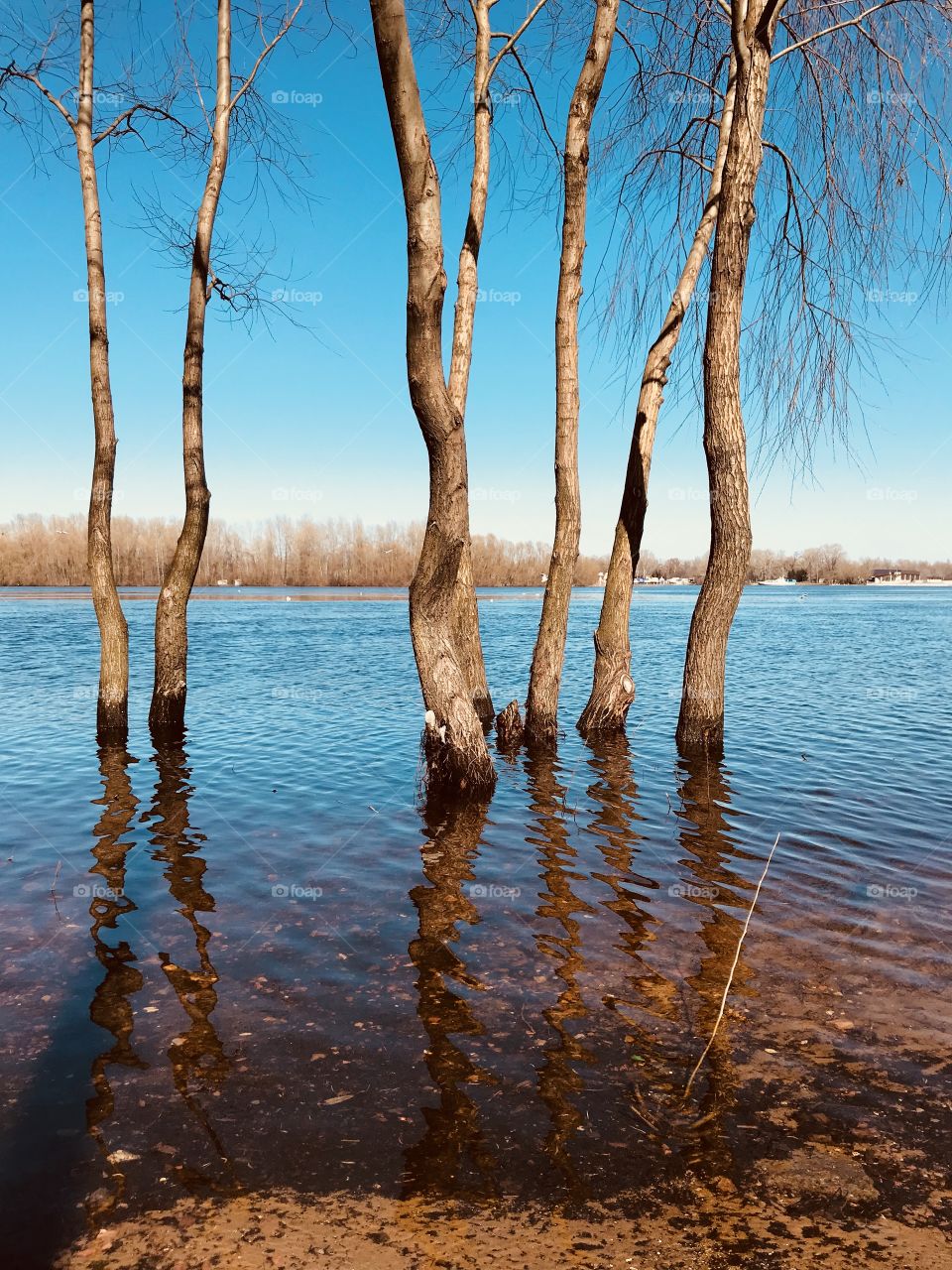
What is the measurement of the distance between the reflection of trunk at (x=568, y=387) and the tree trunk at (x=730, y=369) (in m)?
1.70

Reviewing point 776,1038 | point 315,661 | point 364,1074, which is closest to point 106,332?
point 364,1074

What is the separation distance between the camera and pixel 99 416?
1104 centimetres

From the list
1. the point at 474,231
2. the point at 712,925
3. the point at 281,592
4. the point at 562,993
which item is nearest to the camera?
the point at 562,993

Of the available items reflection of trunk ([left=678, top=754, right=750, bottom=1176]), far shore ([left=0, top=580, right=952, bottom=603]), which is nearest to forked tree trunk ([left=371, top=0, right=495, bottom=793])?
reflection of trunk ([left=678, top=754, right=750, bottom=1176])

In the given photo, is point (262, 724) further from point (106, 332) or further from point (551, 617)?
point (106, 332)

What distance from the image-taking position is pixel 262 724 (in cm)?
1354

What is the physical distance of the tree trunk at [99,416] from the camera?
10.9 m

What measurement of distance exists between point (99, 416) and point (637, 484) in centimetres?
736

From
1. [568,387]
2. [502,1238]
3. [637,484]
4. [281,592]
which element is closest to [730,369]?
[568,387]

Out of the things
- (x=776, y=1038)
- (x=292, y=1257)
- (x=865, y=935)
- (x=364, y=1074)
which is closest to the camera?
(x=292, y=1257)

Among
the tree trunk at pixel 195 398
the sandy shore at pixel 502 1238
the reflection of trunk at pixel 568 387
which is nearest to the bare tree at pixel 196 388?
the tree trunk at pixel 195 398

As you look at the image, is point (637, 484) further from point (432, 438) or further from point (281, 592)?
point (281, 592)

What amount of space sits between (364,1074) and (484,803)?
487 cm

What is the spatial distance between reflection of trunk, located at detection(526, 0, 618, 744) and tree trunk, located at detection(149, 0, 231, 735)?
15.9ft
